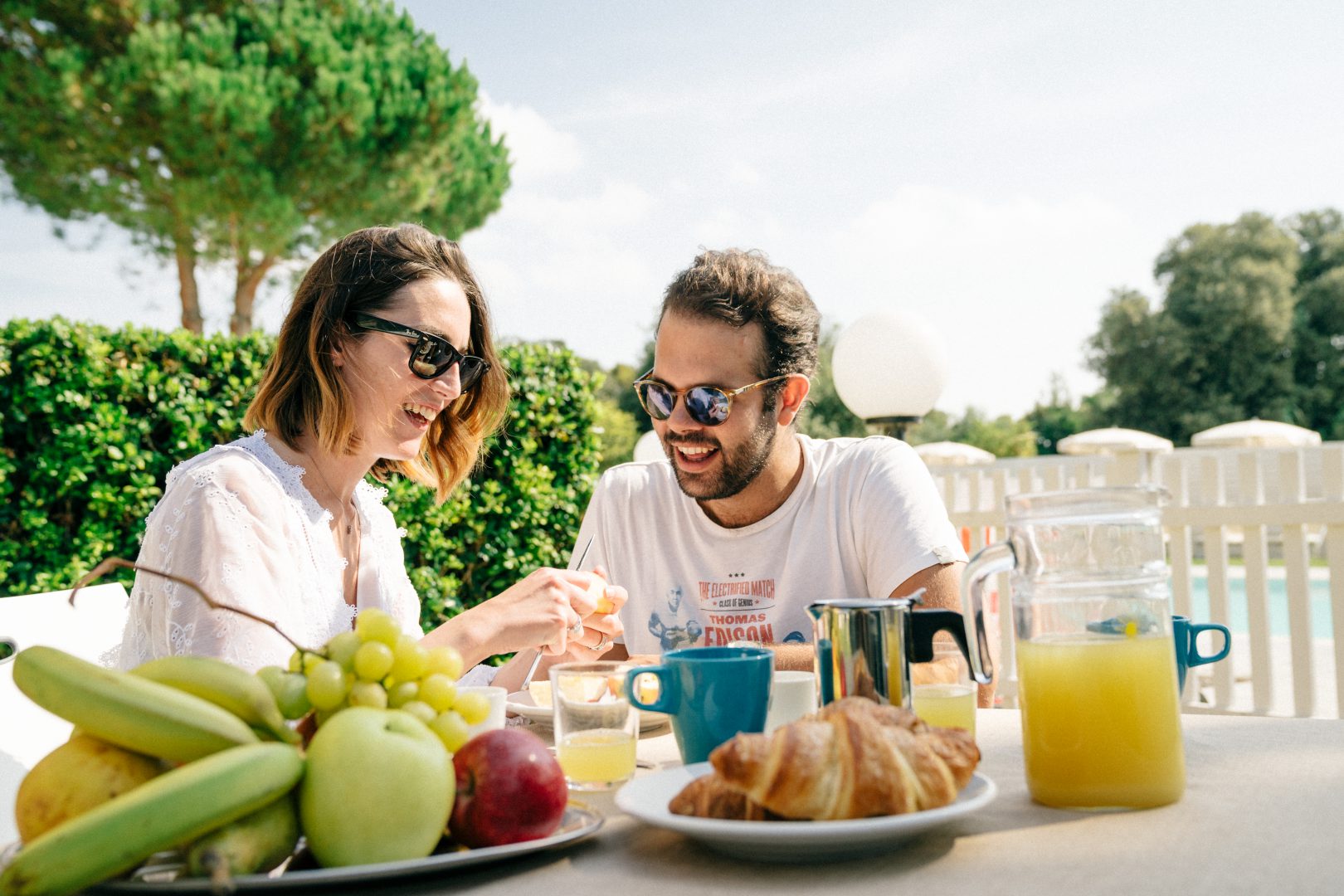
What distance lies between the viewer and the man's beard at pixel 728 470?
2609 millimetres

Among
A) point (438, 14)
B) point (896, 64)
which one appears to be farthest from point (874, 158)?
point (438, 14)

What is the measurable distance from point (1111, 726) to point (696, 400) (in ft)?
5.40

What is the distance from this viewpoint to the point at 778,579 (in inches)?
102

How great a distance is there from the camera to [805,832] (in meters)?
0.85

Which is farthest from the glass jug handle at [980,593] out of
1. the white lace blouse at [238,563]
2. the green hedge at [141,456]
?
the green hedge at [141,456]

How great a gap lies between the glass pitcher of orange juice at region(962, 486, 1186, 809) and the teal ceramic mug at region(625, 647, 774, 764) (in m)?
0.32

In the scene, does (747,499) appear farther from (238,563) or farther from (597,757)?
(597,757)

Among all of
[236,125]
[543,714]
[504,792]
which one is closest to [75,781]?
[504,792]

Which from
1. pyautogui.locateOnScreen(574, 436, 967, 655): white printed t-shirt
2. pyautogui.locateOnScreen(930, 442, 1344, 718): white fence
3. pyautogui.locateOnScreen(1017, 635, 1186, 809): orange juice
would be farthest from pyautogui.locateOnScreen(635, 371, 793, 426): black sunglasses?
pyautogui.locateOnScreen(930, 442, 1344, 718): white fence

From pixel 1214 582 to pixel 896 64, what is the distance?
74.0 ft

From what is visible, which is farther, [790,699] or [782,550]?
[782,550]

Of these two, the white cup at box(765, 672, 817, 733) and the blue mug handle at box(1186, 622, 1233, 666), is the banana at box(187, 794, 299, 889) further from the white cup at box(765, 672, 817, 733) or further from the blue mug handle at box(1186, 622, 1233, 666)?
the blue mug handle at box(1186, 622, 1233, 666)

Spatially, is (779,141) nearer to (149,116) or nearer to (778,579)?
(149,116)

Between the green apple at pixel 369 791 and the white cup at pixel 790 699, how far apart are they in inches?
26.7
